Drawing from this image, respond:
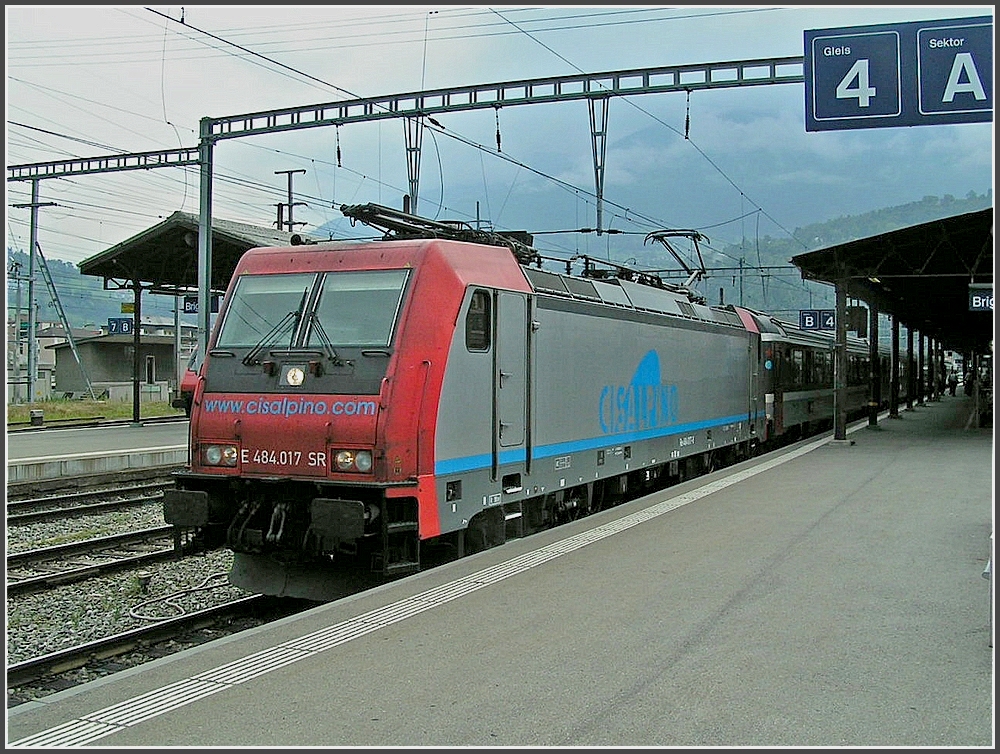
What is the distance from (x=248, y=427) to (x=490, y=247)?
2844 millimetres

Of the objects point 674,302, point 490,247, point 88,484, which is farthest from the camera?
point 88,484

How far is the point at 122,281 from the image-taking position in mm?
28078

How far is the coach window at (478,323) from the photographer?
28.8ft

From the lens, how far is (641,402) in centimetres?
1326

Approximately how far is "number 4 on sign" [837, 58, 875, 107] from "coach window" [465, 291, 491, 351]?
13.8 feet

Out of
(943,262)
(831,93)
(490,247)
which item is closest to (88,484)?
(490,247)

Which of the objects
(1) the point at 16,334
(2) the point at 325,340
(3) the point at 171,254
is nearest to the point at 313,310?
(2) the point at 325,340

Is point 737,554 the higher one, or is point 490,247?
point 490,247

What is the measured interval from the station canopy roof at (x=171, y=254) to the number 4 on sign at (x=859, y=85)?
1561 cm

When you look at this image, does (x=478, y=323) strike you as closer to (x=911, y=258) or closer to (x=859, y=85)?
(x=859, y=85)

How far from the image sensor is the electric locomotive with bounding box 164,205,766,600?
8.06m

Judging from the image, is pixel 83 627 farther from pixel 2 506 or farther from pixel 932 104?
pixel 932 104

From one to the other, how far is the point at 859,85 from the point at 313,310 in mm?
5792

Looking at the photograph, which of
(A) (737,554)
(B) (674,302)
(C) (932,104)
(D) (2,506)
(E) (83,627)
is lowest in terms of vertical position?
(E) (83,627)
